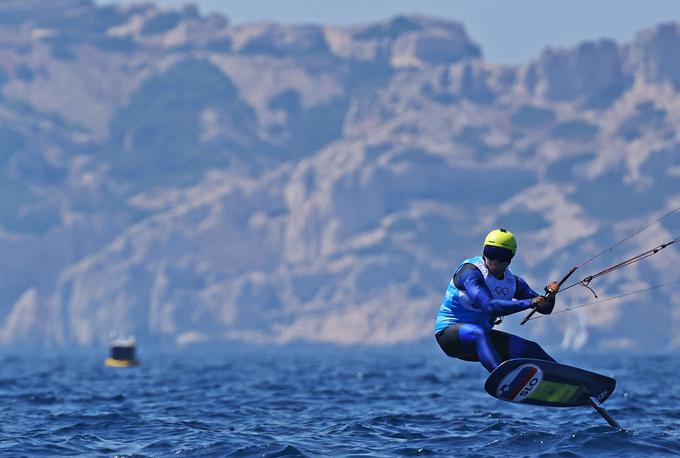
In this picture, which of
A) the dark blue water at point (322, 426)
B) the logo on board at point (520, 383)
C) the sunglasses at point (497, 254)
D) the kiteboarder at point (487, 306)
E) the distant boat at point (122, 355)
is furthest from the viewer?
the distant boat at point (122, 355)

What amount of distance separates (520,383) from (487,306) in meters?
1.61

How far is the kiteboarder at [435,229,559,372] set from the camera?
79.4ft

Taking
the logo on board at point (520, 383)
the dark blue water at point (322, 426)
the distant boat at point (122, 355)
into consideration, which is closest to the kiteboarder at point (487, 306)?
the logo on board at point (520, 383)

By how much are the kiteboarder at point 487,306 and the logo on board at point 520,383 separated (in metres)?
0.35

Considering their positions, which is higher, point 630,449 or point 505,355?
point 505,355

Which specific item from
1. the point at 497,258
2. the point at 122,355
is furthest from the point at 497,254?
the point at 122,355

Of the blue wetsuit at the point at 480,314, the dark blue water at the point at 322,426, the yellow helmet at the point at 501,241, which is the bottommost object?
the dark blue water at the point at 322,426

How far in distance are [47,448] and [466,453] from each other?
296 inches

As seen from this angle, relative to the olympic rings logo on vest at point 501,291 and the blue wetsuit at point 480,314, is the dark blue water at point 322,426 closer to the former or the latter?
the blue wetsuit at point 480,314

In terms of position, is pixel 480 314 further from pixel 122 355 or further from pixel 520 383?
pixel 122 355

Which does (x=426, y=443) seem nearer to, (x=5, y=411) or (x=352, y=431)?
(x=352, y=431)

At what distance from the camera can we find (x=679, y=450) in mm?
24688

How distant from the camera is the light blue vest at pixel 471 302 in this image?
80.7ft

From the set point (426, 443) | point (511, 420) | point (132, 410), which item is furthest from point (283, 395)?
point (426, 443)
